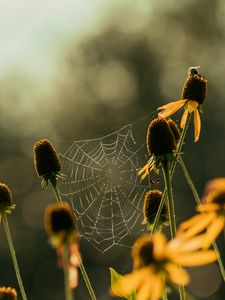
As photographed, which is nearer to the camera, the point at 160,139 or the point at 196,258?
the point at 196,258

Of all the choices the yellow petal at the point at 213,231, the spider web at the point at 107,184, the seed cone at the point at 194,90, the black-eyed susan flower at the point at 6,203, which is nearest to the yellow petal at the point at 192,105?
the seed cone at the point at 194,90

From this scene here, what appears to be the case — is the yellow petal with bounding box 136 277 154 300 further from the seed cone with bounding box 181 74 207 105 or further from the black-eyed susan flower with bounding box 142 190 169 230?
the seed cone with bounding box 181 74 207 105

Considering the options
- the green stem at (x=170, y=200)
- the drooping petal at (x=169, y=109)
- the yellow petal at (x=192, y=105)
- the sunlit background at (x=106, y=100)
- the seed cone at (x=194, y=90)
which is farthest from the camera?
the sunlit background at (x=106, y=100)

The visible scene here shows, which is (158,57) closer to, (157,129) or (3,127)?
(3,127)

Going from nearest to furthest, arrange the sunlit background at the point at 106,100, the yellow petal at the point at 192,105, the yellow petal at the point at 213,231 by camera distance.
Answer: the yellow petal at the point at 213,231 < the yellow petal at the point at 192,105 < the sunlit background at the point at 106,100

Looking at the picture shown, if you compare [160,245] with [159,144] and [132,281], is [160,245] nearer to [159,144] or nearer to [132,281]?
[132,281]

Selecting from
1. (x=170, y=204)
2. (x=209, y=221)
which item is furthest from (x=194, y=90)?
(x=209, y=221)

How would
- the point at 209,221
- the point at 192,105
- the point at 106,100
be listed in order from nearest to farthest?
1. the point at 209,221
2. the point at 192,105
3. the point at 106,100

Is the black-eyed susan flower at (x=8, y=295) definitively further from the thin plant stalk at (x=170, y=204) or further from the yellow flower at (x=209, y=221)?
the yellow flower at (x=209, y=221)
